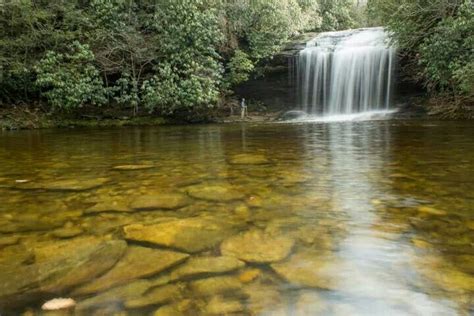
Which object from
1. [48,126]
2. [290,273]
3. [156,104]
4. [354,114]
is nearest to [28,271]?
[290,273]

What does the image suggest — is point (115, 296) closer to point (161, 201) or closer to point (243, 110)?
point (161, 201)

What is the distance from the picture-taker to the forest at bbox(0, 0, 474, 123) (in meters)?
11.3

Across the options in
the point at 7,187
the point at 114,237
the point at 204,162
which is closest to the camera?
the point at 114,237

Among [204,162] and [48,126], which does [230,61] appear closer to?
[48,126]

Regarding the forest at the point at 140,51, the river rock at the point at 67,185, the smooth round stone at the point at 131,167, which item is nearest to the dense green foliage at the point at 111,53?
the forest at the point at 140,51

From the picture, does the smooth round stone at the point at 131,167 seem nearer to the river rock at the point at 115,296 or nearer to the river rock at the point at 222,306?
the river rock at the point at 115,296

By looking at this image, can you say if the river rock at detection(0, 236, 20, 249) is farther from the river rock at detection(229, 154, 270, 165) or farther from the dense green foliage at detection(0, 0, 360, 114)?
the dense green foliage at detection(0, 0, 360, 114)

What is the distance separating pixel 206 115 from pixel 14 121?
5.99m

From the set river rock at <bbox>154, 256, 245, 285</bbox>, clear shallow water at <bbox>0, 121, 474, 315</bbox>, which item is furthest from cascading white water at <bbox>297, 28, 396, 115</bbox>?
river rock at <bbox>154, 256, 245, 285</bbox>

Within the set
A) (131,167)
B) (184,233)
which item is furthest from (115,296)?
(131,167)

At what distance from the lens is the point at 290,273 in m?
1.80

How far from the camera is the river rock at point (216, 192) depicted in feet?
10.2

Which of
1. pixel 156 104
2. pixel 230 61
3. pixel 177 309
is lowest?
pixel 177 309

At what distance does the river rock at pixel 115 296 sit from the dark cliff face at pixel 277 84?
48.9 feet
